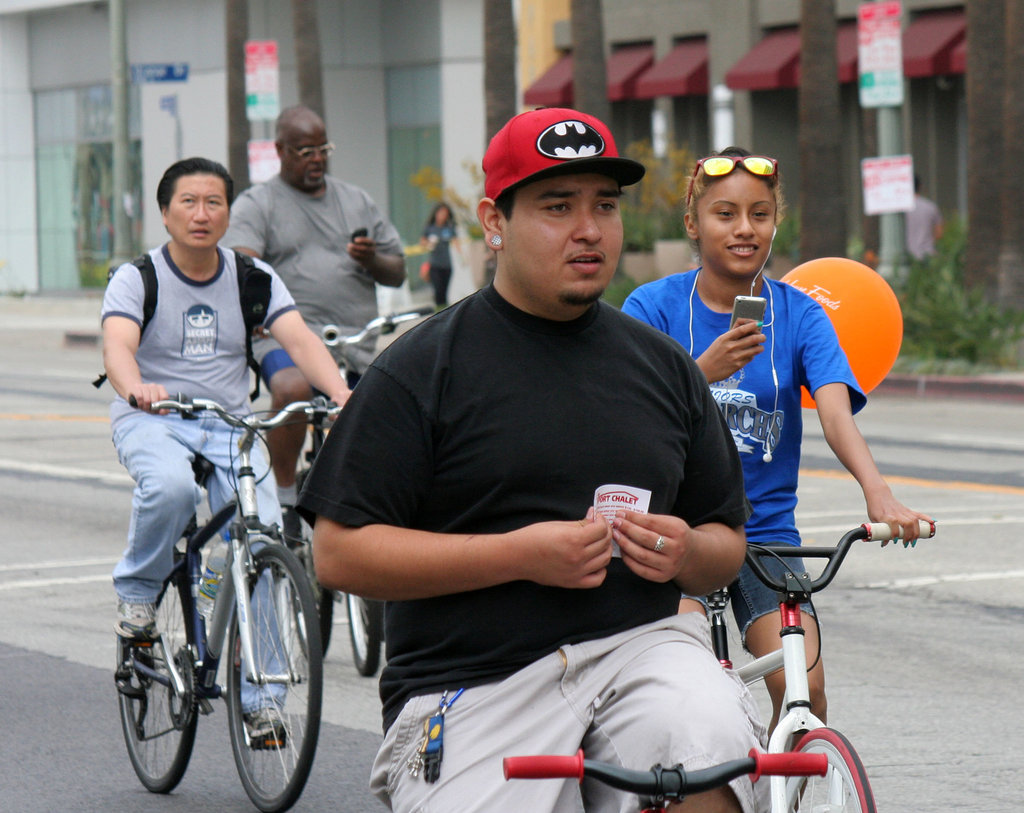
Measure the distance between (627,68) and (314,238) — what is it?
81.4 feet

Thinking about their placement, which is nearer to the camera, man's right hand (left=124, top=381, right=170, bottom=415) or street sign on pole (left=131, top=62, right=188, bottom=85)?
man's right hand (left=124, top=381, right=170, bottom=415)

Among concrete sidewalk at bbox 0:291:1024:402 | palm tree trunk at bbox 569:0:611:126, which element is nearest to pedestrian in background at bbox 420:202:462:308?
palm tree trunk at bbox 569:0:611:126

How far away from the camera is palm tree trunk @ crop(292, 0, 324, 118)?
27.8 meters

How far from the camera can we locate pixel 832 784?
3412 mm

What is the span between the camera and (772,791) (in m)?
3.28

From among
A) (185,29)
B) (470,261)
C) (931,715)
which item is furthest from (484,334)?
(185,29)

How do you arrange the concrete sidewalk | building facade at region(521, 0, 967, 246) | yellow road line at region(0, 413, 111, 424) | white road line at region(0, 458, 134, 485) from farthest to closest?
building facade at region(521, 0, 967, 246)
the concrete sidewalk
yellow road line at region(0, 413, 111, 424)
white road line at region(0, 458, 134, 485)

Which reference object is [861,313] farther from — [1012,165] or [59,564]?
[1012,165]

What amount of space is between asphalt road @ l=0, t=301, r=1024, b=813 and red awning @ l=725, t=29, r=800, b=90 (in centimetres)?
1554

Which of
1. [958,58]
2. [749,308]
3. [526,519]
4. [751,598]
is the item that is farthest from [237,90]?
[526,519]

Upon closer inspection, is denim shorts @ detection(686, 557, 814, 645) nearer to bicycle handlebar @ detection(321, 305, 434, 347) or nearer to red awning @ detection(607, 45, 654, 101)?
bicycle handlebar @ detection(321, 305, 434, 347)

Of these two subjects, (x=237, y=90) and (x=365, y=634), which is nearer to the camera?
(x=365, y=634)

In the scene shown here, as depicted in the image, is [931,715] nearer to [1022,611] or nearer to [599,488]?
[1022,611]

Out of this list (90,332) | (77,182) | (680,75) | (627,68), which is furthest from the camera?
(77,182)
